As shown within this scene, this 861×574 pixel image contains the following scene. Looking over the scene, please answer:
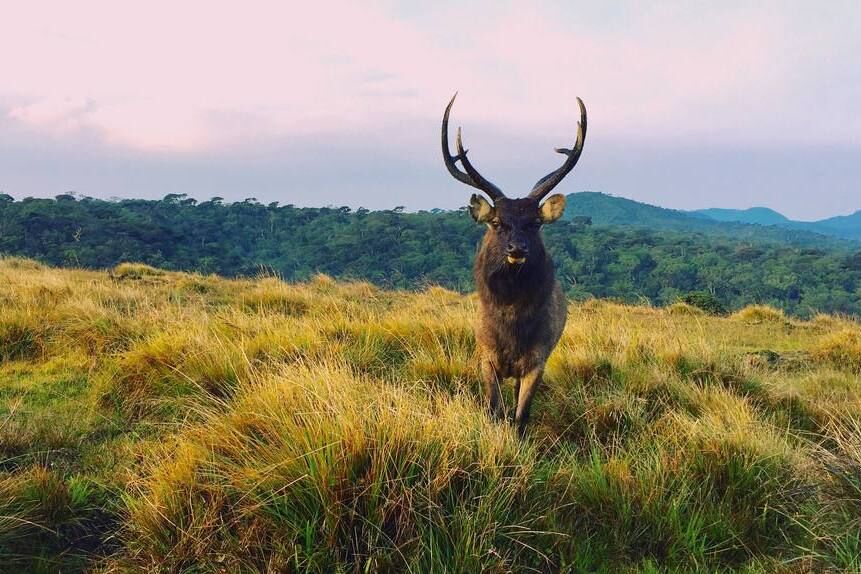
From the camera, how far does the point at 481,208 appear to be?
5016 millimetres

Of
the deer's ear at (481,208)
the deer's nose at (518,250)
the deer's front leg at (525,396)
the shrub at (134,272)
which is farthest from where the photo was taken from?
the shrub at (134,272)

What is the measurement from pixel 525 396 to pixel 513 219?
4.88 ft

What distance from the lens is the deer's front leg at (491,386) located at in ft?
16.0

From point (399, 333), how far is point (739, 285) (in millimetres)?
52255

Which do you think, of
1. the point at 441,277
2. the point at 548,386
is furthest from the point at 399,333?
the point at 441,277

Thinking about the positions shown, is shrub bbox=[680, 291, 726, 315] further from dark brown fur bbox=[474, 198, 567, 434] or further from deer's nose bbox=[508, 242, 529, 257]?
deer's nose bbox=[508, 242, 529, 257]

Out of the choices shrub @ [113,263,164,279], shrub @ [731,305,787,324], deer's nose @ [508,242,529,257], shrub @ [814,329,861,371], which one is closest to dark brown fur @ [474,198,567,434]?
deer's nose @ [508,242,529,257]

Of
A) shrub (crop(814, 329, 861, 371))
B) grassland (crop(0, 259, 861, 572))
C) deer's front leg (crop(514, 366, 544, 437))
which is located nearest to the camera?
grassland (crop(0, 259, 861, 572))

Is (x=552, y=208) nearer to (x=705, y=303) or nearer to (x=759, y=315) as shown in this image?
(x=759, y=315)

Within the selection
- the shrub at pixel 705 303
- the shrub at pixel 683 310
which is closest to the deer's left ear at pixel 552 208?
the shrub at pixel 683 310

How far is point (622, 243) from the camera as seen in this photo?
68.3 meters

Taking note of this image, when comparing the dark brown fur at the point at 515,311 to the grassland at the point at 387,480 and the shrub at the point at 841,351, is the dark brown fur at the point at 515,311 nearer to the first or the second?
the grassland at the point at 387,480

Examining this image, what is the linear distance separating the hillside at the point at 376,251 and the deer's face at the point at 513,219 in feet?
96.0

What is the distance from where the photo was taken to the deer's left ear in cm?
511
